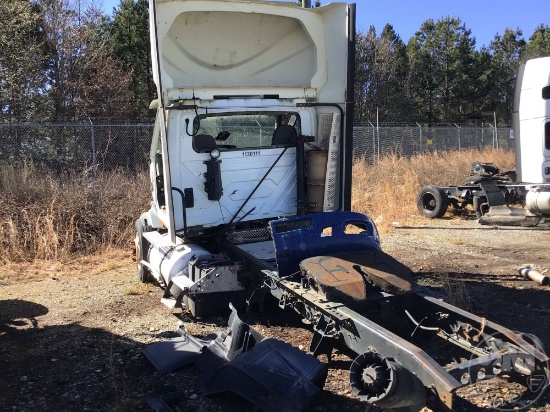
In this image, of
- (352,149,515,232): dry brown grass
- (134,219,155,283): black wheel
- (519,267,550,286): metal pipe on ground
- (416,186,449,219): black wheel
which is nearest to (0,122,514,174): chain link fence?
(352,149,515,232): dry brown grass

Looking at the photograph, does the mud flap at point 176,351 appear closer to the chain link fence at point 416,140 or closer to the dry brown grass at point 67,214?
the dry brown grass at point 67,214

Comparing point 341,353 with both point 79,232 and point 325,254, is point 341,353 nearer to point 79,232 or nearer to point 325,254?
point 325,254

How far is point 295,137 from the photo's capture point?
6676 millimetres

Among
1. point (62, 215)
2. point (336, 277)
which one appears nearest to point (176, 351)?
point (336, 277)

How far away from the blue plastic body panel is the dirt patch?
0.86 meters

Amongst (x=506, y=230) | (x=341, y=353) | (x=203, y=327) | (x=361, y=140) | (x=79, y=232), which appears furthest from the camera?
(x=361, y=140)

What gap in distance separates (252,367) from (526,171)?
9474mm

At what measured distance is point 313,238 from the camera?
16.0 ft

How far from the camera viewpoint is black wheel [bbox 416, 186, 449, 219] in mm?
12617

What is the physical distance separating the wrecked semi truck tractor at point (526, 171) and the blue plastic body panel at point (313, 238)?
6520mm

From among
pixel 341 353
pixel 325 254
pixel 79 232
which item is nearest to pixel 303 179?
pixel 325 254

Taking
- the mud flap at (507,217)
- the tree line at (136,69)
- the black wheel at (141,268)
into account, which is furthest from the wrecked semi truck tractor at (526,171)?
the tree line at (136,69)

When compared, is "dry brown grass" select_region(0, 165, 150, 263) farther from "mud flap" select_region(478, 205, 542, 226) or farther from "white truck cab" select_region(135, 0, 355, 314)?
"mud flap" select_region(478, 205, 542, 226)

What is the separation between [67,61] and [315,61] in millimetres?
16139
